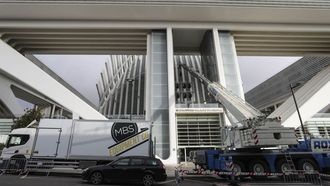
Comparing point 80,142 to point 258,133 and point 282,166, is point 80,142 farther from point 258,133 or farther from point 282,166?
point 282,166

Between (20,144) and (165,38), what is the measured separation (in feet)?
78.8

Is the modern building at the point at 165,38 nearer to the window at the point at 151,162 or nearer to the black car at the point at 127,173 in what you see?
the window at the point at 151,162

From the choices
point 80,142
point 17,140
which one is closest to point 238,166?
point 80,142

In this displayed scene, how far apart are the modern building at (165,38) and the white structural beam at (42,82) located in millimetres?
120

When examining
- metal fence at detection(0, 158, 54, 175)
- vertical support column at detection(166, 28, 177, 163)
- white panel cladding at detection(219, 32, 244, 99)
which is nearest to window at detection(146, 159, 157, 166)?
metal fence at detection(0, 158, 54, 175)

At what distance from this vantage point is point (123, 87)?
181 ft

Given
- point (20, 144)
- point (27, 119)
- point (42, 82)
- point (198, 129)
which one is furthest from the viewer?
point (42, 82)

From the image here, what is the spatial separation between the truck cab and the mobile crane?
1190 centimetres

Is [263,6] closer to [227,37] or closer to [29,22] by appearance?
[227,37]

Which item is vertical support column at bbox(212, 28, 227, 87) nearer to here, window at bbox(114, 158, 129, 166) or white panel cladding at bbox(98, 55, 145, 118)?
white panel cladding at bbox(98, 55, 145, 118)

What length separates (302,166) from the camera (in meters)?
14.5

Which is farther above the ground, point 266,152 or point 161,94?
point 161,94

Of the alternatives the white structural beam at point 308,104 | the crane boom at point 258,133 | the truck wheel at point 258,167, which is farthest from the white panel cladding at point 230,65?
the truck wheel at point 258,167

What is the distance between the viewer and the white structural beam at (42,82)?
3120 cm
